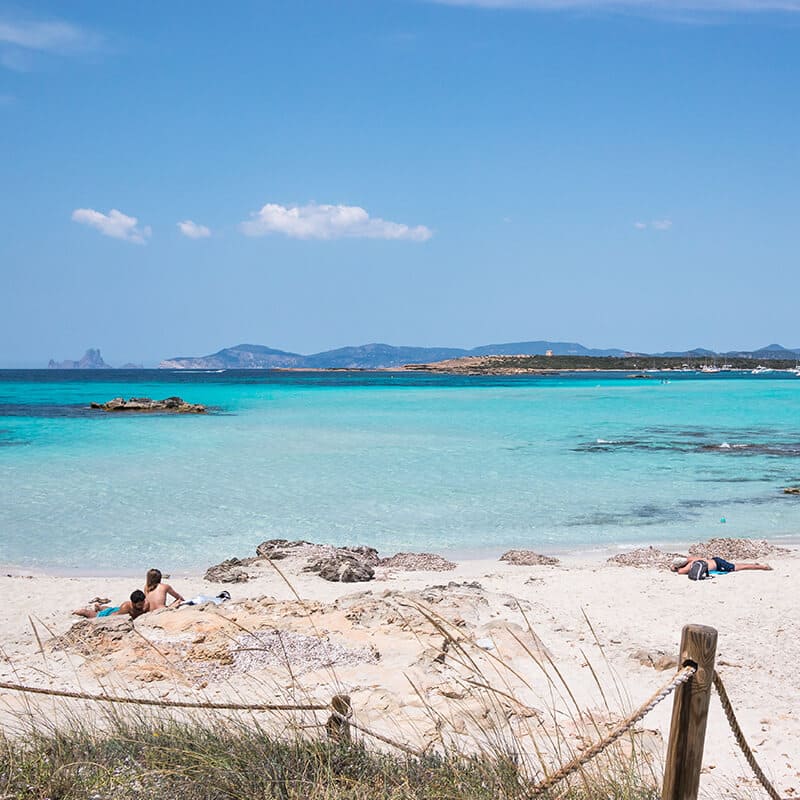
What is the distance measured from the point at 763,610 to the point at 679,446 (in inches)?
790

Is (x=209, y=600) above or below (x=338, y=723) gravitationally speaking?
below

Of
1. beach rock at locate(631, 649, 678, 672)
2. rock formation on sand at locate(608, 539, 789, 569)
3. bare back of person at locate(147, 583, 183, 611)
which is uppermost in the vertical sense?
bare back of person at locate(147, 583, 183, 611)

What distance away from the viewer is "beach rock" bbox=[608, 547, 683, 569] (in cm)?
1191

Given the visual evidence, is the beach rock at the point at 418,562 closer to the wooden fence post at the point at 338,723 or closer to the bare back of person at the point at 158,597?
the bare back of person at the point at 158,597

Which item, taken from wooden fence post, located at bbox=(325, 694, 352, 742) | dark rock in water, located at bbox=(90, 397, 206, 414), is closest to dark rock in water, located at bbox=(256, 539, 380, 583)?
wooden fence post, located at bbox=(325, 694, 352, 742)

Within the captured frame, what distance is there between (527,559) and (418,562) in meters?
1.75

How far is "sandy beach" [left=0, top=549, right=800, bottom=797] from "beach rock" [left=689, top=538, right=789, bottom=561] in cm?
129

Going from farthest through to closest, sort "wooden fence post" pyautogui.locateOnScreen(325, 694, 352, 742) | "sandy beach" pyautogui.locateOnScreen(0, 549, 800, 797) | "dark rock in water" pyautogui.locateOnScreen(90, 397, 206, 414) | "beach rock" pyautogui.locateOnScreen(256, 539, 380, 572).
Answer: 1. "dark rock in water" pyautogui.locateOnScreen(90, 397, 206, 414)
2. "beach rock" pyautogui.locateOnScreen(256, 539, 380, 572)
3. "sandy beach" pyautogui.locateOnScreen(0, 549, 800, 797)
4. "wooden fence post" pyautogui.locateOnScreen(325, 694, 352, 742)

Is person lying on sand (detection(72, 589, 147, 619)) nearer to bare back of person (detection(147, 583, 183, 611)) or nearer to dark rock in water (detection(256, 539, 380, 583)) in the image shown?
bare back of person (detection(147, 583, 183, 611))

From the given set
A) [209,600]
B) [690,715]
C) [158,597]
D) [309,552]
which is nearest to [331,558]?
[309,552]

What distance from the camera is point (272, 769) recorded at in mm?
3742

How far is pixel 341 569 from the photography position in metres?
11.2

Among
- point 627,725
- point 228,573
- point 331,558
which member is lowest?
point 228,573

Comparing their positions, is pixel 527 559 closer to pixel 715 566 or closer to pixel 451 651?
pixel 715 566
